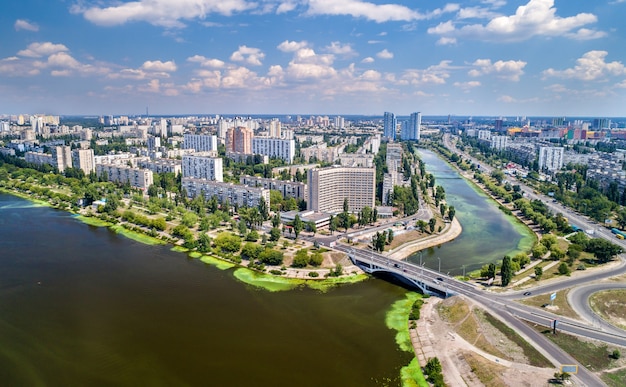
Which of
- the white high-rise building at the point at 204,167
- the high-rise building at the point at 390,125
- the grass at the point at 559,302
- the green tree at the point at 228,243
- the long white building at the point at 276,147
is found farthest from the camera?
the high-rise building at the point at 390,125

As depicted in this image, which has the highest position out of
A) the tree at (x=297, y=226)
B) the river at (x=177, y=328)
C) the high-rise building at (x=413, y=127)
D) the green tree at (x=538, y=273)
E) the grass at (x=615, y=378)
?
the high-rise building at (x=413, y=127)

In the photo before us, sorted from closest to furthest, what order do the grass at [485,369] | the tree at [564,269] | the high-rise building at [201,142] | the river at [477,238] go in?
the grass at [485,369], the tree at [564,269], the river at [477,238], the high-rise building at [201,142]

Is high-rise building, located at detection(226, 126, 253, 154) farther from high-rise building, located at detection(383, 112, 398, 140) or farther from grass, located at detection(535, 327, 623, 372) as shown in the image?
grass, located at detection(535, 327, 623, 372)

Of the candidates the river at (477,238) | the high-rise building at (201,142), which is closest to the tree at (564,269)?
the river at (477,238)

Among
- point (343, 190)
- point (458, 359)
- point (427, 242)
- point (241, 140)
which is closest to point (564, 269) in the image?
point (427, 242)

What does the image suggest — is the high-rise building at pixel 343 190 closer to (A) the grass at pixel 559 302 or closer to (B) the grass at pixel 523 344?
(A) the grass at pixel 559 302

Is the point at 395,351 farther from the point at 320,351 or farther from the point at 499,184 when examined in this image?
the point at 499,184
